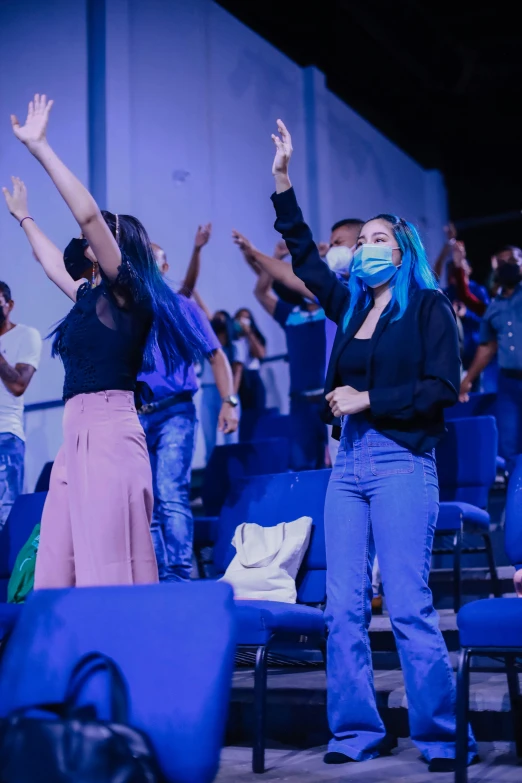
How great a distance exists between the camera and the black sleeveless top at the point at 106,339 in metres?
2.35

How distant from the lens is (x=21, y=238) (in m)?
5.60

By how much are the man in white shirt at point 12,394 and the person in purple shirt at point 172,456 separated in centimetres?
74

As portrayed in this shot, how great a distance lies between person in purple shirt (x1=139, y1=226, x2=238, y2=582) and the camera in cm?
373

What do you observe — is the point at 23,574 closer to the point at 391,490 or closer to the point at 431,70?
the point at 391,490

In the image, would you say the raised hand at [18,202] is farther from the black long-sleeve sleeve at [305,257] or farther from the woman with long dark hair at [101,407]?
the black long-sleeve sleeve at [305,257]

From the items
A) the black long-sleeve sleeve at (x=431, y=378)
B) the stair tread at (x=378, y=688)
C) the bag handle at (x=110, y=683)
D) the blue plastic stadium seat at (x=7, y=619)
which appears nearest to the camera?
the bag handle at (x=110, y=683)

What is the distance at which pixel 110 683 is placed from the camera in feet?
4.76

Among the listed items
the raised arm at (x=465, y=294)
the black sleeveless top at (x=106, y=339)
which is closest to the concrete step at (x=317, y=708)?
the black sleeveless top at (x=106, y=339)

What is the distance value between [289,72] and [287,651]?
647 cm

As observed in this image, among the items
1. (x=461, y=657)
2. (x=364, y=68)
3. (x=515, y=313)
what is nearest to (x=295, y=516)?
(x=461, y=657)

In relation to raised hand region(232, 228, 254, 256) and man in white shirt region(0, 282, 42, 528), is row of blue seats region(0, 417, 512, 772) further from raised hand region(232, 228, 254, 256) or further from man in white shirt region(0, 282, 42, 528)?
raised hand region(232, 228, 254, 256)

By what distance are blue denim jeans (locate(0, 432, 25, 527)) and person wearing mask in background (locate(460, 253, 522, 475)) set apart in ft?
8.02

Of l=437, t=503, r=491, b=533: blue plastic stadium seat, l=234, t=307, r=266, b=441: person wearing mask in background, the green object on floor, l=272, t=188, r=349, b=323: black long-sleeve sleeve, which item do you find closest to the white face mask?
l=272, t=188, r=349, b=323: black long-sleeve sleeve

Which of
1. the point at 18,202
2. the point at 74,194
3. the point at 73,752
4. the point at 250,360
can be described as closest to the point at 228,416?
the point at 18,202
